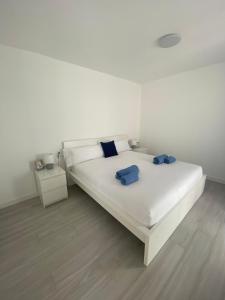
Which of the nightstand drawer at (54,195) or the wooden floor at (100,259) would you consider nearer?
the wooden floor at (100,259)

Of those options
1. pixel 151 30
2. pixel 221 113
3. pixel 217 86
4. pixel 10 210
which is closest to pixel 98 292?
pixel 10 210

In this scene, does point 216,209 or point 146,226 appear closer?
point 146,226

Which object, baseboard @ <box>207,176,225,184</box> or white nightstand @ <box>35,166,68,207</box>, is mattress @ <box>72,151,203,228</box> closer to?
white nightstand @ <box>35,166,68,207</box>

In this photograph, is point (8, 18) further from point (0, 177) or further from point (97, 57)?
point (0, 177)

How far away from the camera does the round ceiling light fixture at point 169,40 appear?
1649mm

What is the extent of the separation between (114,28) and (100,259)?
8.33 feet

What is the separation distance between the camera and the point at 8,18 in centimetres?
136

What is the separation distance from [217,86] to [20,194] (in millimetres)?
4210

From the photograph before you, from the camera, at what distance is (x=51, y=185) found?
2072 millimetres

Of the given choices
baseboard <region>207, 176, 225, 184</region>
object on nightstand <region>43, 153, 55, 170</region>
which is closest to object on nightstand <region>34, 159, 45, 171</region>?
object on nightstand <region>43, 153, 55, 170</region>

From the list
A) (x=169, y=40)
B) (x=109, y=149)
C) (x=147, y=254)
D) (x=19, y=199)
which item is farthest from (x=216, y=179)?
(x=19, y=199)

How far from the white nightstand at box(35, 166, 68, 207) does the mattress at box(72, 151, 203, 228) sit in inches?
12.1

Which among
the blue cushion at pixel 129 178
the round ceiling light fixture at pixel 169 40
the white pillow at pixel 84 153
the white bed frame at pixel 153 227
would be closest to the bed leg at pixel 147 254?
the white bed frame at pixel 153 227

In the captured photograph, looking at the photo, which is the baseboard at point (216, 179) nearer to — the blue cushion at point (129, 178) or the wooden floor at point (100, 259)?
the wooden floor at point (100, 259)
